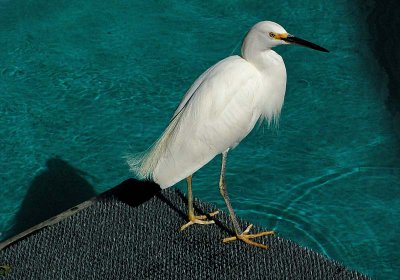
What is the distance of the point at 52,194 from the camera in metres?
3.92

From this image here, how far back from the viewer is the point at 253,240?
2982 mm

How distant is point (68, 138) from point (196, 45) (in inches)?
54.9

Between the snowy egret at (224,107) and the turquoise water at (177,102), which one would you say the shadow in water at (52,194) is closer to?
the turquoise water at (177,102)

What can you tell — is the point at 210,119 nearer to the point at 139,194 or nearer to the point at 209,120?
the point at 209,120

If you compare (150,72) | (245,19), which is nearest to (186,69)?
(150,72)

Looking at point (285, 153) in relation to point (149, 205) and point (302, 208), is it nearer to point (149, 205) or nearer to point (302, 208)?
point (302, 208)

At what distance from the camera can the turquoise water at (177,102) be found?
3666 millimetres

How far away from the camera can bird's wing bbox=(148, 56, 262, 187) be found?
2.76 meters

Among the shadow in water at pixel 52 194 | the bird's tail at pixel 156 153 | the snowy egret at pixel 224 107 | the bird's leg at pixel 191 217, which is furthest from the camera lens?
the shadow in water at pixel 52 194

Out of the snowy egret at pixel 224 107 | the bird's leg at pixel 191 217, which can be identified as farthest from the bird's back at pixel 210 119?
the bird's leg at pixel 191 217

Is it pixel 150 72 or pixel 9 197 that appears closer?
pixel 9 197

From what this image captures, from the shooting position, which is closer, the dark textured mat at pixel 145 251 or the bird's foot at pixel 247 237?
the dark textured mat at pixel 145 251

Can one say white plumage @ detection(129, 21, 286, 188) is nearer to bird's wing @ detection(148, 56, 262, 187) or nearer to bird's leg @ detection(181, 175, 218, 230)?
bird's wing @ detection(148, 56, 262, 187)

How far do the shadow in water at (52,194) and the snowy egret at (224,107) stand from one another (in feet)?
3.42
